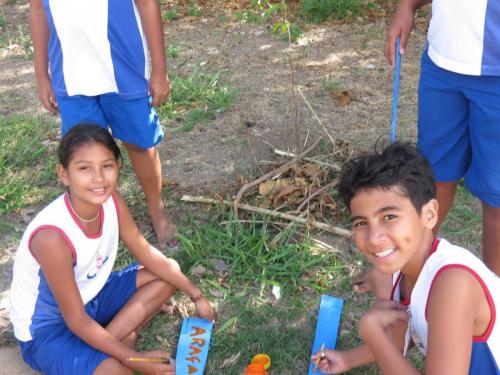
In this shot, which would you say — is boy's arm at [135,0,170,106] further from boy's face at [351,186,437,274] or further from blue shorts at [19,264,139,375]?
boy's face at [351,186,437,274]

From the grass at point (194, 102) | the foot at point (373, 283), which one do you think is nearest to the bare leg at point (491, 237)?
the foot at point (373, 283)

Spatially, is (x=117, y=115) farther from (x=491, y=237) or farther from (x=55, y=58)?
(x=491, y=237)

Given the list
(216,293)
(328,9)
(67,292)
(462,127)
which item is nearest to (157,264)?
(216,293)

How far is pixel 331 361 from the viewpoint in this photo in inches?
91.0

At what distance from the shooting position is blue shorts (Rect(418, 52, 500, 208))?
207 cm

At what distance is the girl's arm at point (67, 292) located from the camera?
7.10 feet

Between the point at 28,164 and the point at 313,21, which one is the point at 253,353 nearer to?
the point at 28,164

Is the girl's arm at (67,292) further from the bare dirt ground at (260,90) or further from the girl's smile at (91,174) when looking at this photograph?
the bare dirt ground at (260,90)

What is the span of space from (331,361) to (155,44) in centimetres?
141

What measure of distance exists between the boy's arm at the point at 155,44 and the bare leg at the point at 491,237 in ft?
4.40

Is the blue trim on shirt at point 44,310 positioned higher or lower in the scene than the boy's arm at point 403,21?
lower

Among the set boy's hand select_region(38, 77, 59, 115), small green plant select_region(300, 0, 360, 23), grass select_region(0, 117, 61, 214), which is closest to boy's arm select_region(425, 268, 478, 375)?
boy's hand select_region(38, 77, 59, 115)

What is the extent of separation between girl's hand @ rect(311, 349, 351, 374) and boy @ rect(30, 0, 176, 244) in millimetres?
1146

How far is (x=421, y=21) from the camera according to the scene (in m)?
5.37
